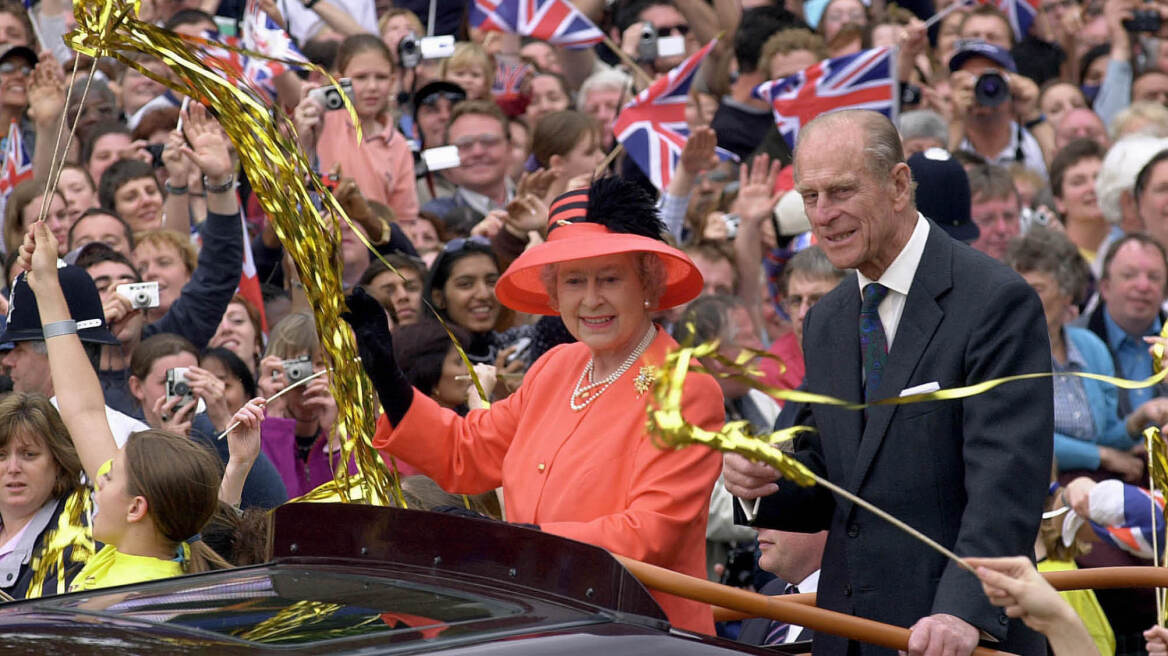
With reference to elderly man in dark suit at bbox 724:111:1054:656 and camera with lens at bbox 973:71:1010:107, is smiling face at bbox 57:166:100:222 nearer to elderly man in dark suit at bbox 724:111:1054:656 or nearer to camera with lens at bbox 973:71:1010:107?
elderly man in dark suit at bbox 724:111:1054:656

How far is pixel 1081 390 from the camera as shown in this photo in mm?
7215

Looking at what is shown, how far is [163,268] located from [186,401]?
1.63 metres

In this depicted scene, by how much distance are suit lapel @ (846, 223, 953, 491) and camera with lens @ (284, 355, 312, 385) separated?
2811 mm

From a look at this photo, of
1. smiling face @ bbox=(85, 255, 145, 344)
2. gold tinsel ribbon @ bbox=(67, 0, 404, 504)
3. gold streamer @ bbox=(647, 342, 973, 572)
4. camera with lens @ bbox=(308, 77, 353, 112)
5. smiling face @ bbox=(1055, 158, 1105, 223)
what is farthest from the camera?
smiling face @ bbox=(1055, 158, 1105, 223)

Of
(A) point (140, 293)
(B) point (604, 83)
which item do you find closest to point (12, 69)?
(A) point (140, 293)

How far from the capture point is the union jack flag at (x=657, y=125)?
9234 mm

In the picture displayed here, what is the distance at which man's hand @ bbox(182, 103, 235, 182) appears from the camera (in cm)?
648

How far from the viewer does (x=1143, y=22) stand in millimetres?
12125

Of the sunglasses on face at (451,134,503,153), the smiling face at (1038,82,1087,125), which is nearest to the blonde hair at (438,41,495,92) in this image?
the sunglasses on face at (451,134,503,153)

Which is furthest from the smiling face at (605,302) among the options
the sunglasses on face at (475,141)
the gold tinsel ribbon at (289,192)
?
the sunglasses on face at (475,141)

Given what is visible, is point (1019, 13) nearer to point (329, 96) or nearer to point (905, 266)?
point (329, 96)

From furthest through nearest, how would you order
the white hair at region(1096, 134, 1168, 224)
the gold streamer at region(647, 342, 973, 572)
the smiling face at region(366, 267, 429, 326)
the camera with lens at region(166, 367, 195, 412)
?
the white hair at region(1096, 134, 1168, 224), the smiling face at region(366, 267, 429, 326), the camera with lens at region(166, 367, 195, 412), the gold streamer at region(647, 342, 973, 572)

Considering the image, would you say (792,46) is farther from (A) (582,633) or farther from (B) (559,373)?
(A) (582,633)

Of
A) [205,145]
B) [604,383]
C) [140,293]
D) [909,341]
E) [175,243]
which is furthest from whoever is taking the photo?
[175,243]
